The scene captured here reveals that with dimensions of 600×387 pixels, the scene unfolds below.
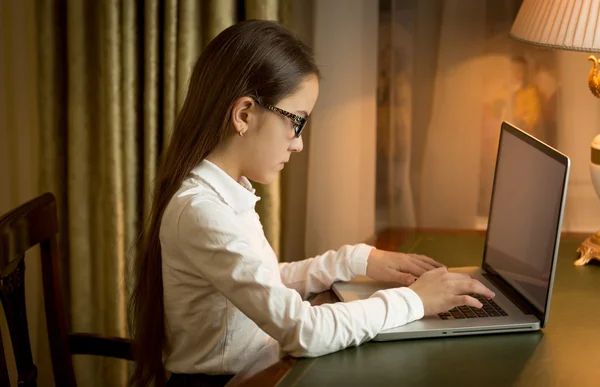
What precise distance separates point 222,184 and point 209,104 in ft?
0.42

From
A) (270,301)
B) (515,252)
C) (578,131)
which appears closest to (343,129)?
(578,131)

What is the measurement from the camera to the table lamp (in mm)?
1538

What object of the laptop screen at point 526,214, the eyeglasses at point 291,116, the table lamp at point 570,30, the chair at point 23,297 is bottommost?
the chair at point 23,297

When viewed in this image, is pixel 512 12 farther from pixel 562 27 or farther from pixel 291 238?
pixel 291 238

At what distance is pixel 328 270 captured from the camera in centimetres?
149

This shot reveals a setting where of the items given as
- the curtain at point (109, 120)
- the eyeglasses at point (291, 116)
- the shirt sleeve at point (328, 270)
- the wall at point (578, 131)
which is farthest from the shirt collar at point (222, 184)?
the wall at point (578, 131)

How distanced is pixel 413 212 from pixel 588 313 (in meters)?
0.82

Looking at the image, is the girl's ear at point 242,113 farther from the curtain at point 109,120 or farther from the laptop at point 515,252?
the curtain at point 109,120

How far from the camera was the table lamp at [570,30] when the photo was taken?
5.05 ft

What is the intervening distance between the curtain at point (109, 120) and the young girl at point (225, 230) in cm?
A: 64

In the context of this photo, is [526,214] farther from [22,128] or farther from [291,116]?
[22,128]

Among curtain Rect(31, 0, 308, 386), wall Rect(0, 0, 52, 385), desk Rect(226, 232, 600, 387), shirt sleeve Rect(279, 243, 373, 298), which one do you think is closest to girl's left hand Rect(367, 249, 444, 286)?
shirt sleeve Rect(279, 243, 373, 298)

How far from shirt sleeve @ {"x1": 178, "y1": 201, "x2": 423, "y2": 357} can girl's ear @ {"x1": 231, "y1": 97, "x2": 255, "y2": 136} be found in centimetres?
15

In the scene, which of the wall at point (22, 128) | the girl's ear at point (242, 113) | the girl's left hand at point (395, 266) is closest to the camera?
the girl's ear at point (242, 113)
